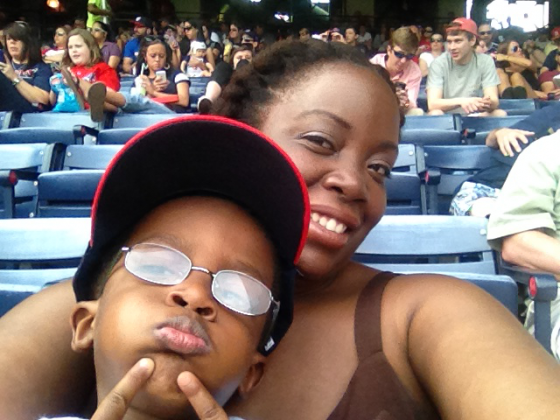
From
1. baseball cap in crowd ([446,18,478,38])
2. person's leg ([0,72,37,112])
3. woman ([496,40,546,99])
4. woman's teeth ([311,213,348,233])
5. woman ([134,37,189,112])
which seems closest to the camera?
woman's teeth ([311,213,348,233])

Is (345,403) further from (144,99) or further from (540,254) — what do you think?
(144,99)

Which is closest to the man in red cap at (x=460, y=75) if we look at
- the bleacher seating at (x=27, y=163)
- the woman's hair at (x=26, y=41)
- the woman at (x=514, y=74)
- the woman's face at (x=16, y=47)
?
the woman at (x=514, y=74)

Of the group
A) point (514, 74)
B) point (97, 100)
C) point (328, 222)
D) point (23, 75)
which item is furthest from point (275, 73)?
point (514, 74)

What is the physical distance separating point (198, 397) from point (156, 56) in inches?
220

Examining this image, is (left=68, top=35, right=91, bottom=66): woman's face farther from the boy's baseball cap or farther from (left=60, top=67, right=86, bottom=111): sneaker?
the boy's baseball cap

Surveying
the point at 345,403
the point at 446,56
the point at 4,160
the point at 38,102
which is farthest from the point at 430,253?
the point at 38,102

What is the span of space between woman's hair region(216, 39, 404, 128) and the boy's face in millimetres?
331

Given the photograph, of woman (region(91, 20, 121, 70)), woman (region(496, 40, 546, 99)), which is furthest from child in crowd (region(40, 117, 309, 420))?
woman (region(91, 20, 121, 70))

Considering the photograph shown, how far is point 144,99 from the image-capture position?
17.4 feet

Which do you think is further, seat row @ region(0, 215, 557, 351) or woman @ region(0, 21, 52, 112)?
woman @ region(0, 21, 52, 112)

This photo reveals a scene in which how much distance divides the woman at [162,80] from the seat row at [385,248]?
399 centimetres

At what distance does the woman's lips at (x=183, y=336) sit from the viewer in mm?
744

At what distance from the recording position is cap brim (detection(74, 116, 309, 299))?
89cm

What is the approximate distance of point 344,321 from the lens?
3.45 feet
